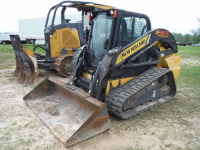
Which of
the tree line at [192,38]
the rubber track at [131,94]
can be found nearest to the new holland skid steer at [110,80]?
the rubber track at [131,94]

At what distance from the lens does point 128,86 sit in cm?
385

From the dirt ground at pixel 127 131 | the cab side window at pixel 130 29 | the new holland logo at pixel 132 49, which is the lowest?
the dirt ground at pixel 127 131

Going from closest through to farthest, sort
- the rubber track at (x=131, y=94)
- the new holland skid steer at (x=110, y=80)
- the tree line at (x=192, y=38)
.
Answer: the new holland skid steer at (x=110, y=80) → the rubber track at (x=131, y=94) → the tree line at (x=192, y=38)

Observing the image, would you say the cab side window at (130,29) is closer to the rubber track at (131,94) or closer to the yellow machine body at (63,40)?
the rubber track at (131,94)

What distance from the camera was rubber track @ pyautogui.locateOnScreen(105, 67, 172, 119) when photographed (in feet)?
11.3

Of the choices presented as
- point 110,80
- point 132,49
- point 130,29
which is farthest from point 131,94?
point 130,29

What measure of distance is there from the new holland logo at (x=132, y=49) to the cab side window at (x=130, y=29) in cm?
26

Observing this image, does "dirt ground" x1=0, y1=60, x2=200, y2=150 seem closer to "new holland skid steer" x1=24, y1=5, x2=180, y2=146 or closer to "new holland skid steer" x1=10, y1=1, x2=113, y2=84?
"new holland skid steer" x1=24, y1=5, x2=180, y2=146

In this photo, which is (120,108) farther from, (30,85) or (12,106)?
(30,85)

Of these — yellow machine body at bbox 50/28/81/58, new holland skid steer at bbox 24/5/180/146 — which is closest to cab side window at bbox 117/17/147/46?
new holland skid steer at bbox 24/5/180/146

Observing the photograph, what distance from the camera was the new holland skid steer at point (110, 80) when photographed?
3287 mm

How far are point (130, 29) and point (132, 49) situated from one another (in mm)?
529

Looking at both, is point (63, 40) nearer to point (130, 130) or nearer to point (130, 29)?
point (130, 29)

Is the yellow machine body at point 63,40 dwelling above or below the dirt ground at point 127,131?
above
